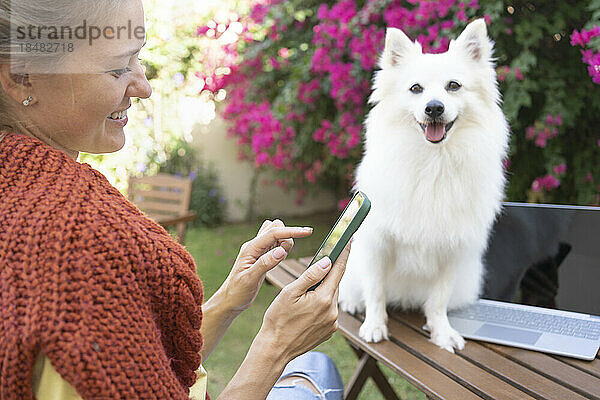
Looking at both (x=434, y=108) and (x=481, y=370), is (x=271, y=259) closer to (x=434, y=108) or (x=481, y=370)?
(x=481, y=370)

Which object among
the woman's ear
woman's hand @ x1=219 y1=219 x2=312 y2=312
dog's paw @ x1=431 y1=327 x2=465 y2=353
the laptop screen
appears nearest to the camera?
the woman's ear

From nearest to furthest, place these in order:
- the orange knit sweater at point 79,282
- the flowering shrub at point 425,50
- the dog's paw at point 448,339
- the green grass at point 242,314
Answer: the orange knit sweater at point 79,282, the dog's paw at point 448,339, the flowering shrub at point 425,50, the green grass at point 242,314

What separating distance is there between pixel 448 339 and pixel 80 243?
1.23 meters

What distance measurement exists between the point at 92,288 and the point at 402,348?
1136mm

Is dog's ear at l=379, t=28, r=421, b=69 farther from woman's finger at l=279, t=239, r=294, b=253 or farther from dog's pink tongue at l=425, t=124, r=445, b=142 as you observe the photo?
woman's finger at l=279, t=239, r=294, b=253

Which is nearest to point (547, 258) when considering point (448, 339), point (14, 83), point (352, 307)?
point (448, 339)

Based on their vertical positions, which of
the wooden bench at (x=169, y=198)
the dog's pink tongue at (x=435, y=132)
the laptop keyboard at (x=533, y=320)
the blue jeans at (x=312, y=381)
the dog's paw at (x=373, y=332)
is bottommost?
the wooden bench at (x=169, y=198)

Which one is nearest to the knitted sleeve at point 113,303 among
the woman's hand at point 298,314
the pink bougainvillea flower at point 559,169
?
the woman's hand at point 298,314

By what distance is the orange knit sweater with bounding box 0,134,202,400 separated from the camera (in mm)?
765

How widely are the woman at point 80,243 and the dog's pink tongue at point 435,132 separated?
1014 mm

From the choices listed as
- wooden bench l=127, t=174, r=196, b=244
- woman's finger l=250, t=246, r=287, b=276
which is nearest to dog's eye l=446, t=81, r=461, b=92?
woman's finger l=250, t=246, r=287, b=276

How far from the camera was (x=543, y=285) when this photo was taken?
1.84 metres

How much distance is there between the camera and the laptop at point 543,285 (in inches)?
66.2

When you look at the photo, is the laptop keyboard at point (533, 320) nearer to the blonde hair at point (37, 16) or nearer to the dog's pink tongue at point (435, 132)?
the dog's pink tongue at point (435, 132)
